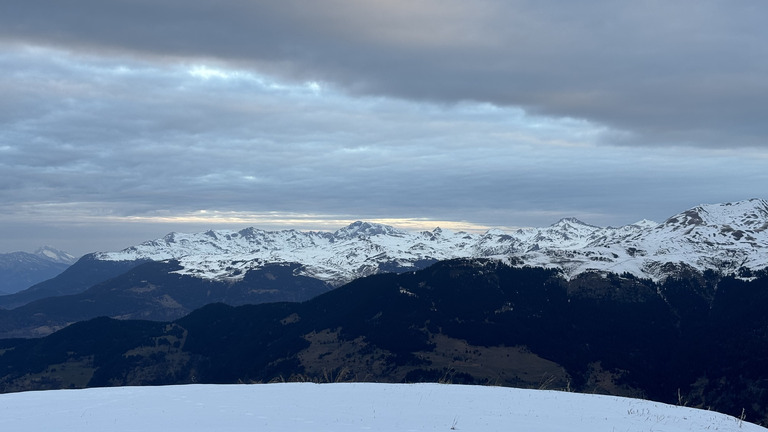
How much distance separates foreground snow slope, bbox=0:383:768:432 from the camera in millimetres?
24297

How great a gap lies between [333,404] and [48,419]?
40.9 ft

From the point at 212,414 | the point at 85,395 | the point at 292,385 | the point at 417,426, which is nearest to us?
the point at 417,426

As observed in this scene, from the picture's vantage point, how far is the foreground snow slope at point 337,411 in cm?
2430

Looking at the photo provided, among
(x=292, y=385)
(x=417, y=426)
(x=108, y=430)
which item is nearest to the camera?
(x=108, y=430)

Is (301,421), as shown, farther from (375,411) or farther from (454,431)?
(454,431)

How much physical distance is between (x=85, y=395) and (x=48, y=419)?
679cm

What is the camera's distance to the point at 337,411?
2719cm

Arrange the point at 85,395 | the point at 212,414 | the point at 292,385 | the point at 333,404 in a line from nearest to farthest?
the point at 212,414 < the point at 333,404 < the point at 85,395 < the point at 292,385

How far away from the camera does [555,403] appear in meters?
31.8

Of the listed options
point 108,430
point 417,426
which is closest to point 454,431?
point 417,426

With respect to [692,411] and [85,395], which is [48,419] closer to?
[85,395]

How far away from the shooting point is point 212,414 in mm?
26156

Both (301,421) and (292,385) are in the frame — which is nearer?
(301,421)

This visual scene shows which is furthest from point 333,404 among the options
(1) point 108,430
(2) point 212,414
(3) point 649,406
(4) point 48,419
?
(3) point 649,406
